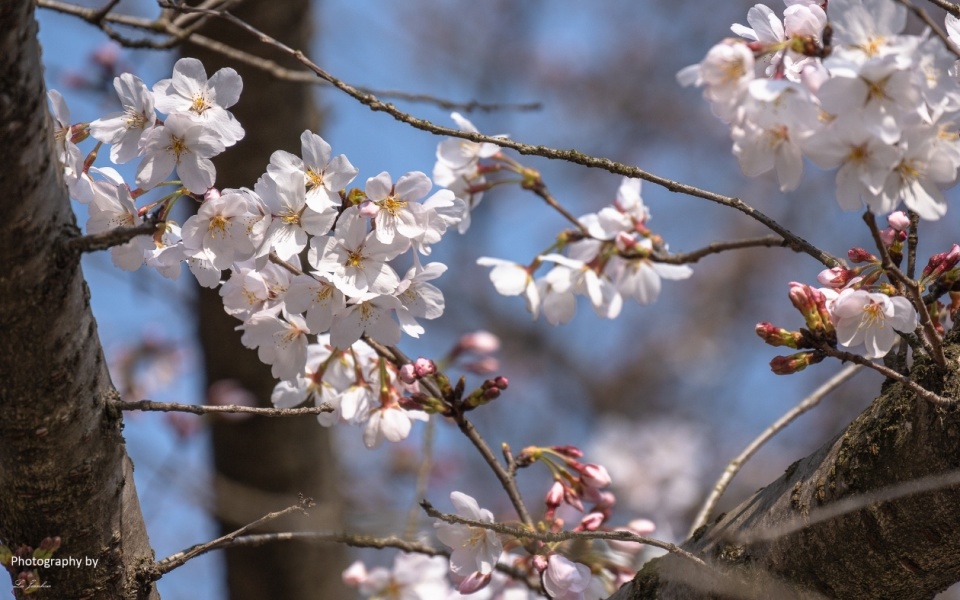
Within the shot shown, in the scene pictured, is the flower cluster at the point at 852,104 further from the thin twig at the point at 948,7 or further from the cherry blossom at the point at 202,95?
the cherry blossom at the point at 202,95

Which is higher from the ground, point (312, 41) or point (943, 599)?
point (312, 41)

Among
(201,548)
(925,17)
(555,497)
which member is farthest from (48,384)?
(925,17)

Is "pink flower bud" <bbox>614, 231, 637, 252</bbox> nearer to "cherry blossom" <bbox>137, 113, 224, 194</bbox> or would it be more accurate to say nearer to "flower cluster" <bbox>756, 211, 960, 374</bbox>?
"flower cluster" <bbox>756, 211, 960, 374</bbox>

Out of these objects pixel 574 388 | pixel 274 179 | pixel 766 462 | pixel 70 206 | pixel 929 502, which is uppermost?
pixel 929 502

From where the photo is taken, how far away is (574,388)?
21.7 ft

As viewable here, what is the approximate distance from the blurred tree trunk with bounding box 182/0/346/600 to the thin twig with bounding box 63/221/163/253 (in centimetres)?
155

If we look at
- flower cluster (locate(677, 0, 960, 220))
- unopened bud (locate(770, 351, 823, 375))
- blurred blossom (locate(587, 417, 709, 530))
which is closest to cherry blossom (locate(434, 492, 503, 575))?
unopened bud (locate(770, 351, 823, 375))

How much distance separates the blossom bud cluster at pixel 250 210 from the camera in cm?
117

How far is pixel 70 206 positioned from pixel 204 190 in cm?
20

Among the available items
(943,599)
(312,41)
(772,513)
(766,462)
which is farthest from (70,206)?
(766,462)

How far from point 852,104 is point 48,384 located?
3.23 ft

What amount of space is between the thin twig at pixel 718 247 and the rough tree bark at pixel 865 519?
315 millimetres

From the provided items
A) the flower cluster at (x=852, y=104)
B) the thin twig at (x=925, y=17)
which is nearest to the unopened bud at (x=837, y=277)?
the flower cluster at (x=852, y=104)

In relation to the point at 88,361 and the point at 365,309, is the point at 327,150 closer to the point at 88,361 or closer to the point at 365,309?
the point at 365,309
